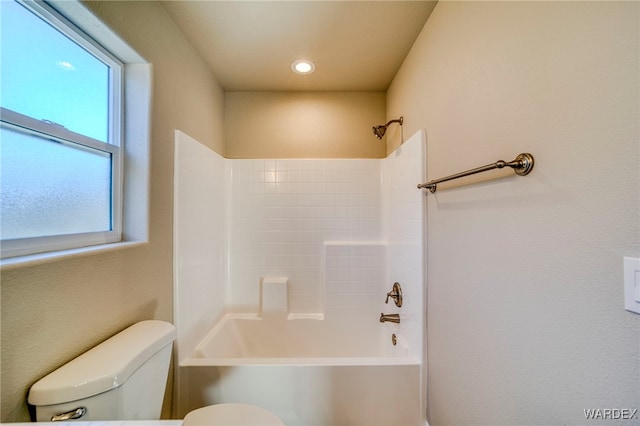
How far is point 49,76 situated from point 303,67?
1438 mm

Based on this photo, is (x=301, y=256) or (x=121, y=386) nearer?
(x=121, y=386)

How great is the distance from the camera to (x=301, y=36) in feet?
4.83

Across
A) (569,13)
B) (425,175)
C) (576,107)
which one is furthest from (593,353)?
(425,175)

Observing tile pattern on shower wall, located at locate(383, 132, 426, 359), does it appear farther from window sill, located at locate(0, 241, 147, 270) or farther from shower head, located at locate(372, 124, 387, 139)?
window sill, located at locate(0, 241, 147, 270)

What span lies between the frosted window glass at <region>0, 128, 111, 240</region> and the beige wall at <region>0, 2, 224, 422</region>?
0.16 meters

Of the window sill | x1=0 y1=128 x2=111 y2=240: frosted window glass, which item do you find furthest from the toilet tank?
x1=0 y1=128 x2=111 y2=240: frosted window glass

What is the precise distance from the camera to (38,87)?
0.78m

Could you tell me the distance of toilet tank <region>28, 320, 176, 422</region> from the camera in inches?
25.7

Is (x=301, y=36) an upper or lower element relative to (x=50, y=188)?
upper

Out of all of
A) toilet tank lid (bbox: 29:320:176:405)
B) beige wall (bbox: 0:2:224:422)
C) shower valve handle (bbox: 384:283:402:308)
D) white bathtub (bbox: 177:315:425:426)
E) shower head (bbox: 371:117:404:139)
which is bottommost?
white bathtub (bbox: 177:315:425:426)

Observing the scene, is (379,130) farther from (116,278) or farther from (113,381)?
(113,381)

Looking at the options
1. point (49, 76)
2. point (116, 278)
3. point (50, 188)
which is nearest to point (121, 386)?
point (116, 278)

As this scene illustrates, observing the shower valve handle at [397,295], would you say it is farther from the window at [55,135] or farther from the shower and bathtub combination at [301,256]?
the window at [55,135]

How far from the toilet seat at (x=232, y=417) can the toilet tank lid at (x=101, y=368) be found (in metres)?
0.39
